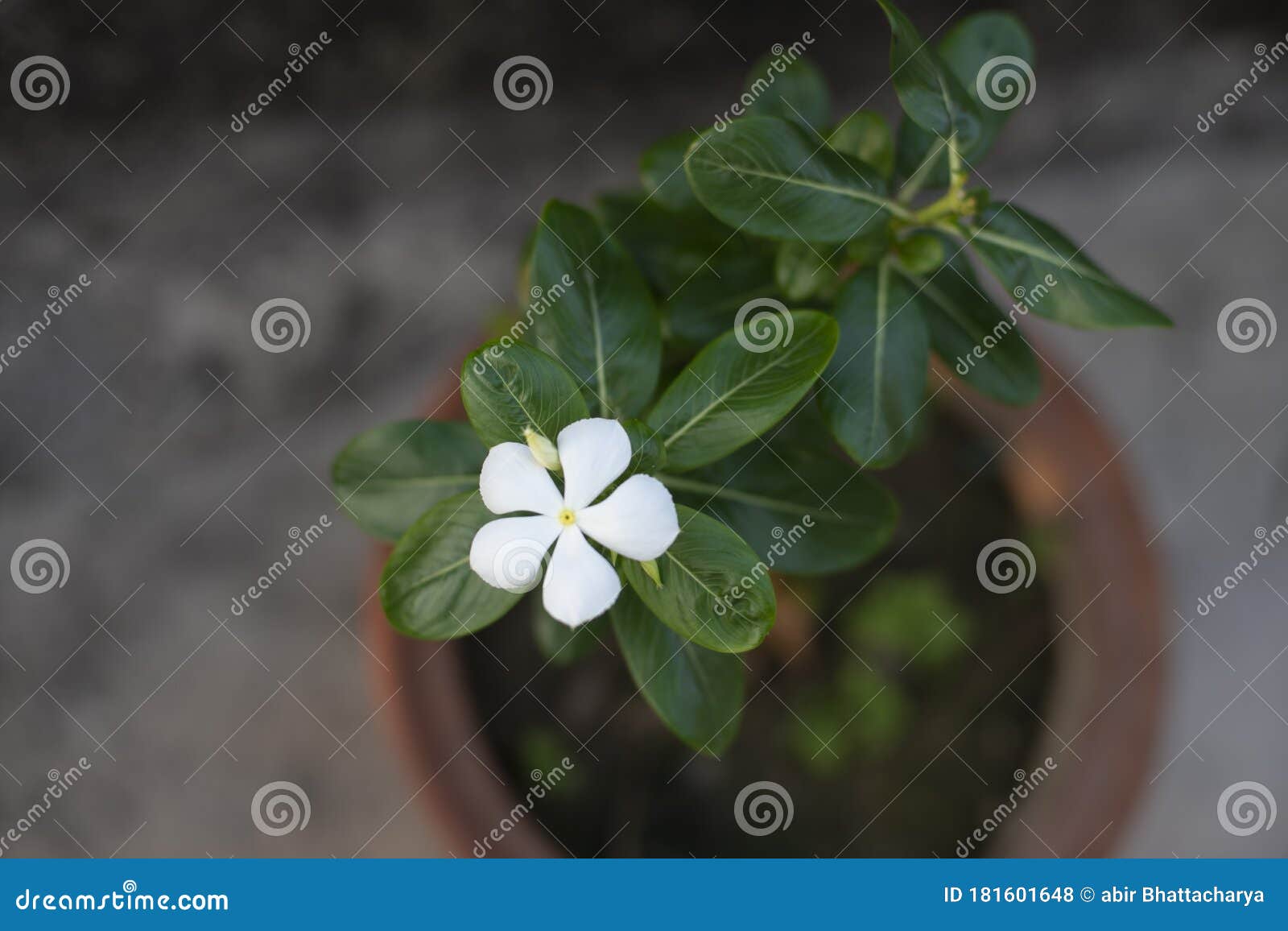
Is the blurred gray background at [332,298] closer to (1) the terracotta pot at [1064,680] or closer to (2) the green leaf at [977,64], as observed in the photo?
(1) the terracotta pot at [1064,680]

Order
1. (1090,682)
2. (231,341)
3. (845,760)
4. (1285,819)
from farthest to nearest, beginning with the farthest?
(231,341), (1285,819), (845,760), (1090,682)

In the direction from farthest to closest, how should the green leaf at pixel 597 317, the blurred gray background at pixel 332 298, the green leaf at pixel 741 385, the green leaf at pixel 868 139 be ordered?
the blurred gray background at pixel 332 298 → the green leaf at pixel 868 139 → the green leaf at pixel 597 317 → the green leaf at pixel 741 385

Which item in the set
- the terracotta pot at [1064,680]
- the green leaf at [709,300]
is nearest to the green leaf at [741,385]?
the green leaf at [709,300]

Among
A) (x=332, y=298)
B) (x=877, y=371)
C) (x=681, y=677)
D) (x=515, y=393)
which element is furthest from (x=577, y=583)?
(x=332, y=298)

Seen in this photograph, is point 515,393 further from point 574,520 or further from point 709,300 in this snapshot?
point 709,300

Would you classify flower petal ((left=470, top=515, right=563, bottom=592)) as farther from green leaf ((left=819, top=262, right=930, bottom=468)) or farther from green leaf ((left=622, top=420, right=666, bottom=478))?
green leaf ((left=819, top=262, right=930, bottom=468))

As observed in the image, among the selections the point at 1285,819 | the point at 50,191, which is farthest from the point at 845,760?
the point at 50,191

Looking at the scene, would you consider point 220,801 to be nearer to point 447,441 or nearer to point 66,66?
point 447,441
